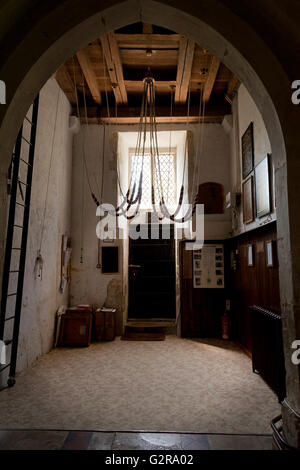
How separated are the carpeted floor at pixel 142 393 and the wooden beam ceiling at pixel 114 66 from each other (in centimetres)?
453

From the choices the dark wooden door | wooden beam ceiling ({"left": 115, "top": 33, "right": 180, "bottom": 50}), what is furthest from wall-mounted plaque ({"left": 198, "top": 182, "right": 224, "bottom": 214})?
wooden beam ceiling ({"left": 115, "top": 33, "right": 180, "bottom": 50})

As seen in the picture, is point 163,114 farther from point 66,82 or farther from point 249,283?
point 249,283

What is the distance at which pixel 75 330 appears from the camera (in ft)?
15.8

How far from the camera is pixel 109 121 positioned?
19.4 ft

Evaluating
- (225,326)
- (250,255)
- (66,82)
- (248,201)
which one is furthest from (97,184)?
(225,326)

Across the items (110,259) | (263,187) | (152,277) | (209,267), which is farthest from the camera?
(152,277)

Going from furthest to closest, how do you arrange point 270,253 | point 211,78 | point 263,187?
point 211,78 < point 263,187 < point 270,253

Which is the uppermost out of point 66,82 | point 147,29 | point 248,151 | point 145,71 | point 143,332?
point 145,71

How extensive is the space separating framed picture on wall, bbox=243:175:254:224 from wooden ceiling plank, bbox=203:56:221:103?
6.47 ft

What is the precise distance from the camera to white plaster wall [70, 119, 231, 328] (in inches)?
221

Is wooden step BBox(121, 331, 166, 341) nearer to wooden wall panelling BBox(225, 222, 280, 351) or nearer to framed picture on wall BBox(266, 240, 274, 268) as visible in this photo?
wooden wall panelling BBox(225, 222, 280, 351)

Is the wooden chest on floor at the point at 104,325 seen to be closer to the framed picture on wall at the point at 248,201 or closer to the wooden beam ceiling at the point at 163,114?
the framed picture on wall at the point at 248,201

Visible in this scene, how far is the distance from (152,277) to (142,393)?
367 centimetres
